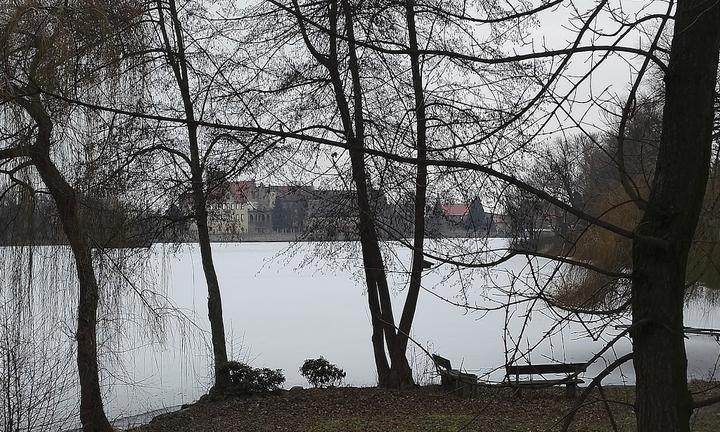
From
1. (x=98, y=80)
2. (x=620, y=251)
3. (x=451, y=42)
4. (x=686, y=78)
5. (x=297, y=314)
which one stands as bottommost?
(x=297, y=314)

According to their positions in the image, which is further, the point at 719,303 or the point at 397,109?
the point at 719,303

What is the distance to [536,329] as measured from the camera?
14.0m

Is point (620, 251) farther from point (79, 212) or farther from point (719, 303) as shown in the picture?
point (79, 212)

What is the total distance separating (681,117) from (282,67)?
8525 mm

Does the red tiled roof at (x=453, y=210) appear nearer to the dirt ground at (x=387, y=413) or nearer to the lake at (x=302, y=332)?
the lake at (x=302, y=332)

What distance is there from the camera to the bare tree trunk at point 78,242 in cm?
520

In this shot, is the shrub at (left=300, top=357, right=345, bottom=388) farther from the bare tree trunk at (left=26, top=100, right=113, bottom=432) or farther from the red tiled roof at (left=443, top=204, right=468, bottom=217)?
the bare tree trunk at (left=26, top=100, right=113, bottom=432)

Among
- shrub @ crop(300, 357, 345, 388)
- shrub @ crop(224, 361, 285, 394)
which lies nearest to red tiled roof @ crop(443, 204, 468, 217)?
shrub @ crop(300, 357, 345, 388)

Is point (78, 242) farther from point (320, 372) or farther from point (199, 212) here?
point (320, 372)

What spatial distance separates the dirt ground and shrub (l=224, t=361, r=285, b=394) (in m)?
0.23

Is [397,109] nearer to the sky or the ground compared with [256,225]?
nearer to the sky

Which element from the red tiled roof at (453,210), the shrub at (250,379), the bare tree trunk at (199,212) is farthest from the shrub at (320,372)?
the red tiled roof at (453,210)

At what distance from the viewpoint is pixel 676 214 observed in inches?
86.3

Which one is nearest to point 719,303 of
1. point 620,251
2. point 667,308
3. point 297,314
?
point 620,251
